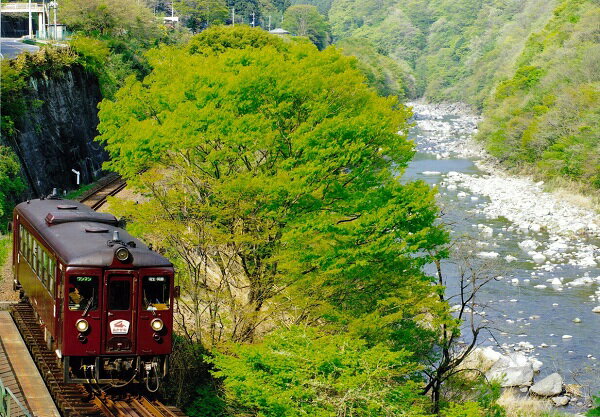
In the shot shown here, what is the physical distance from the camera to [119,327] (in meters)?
15.8

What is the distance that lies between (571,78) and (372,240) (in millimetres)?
54781

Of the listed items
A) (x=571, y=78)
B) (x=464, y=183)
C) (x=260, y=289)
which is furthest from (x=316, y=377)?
(x=571, y=78)

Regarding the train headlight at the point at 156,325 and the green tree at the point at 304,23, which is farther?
the green tree at the point at 304,23

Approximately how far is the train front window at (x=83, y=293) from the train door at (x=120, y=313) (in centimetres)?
22

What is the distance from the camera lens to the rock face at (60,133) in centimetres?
3981

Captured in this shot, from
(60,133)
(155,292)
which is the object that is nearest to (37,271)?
(155,292)

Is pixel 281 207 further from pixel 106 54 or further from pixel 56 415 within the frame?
pixel 106 54

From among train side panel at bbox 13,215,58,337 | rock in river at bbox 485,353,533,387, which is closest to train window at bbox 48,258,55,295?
train side panel at bbox 13,215,58,337

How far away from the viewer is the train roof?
15.5 metres

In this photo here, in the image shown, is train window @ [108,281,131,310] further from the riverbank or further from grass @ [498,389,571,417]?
the riverbank

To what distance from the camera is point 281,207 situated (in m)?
21.8

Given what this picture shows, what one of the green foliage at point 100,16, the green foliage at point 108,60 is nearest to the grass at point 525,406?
the green foliage at point 108,60

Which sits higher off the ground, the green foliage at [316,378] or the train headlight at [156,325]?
the train headlight at [156,325]

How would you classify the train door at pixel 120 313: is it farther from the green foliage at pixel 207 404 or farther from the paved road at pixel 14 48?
the paved road at pixel 14 48
